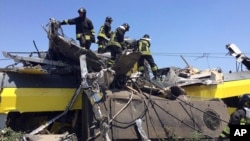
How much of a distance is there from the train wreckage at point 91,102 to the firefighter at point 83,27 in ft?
3.21

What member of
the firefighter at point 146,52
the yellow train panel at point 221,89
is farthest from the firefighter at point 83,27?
the yellow train panel at point 221,89

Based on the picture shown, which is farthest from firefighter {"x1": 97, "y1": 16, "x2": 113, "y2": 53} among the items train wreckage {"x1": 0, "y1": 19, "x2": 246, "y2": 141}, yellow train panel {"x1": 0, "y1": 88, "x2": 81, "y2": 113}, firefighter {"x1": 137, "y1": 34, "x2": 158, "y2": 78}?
yellow train panel {"x1": 0, "y1": 88, "x2": 81, "y2": 113}

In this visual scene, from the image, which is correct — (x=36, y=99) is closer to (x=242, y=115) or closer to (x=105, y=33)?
(x=105, y=33)

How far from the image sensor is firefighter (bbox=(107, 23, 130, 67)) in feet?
30.9

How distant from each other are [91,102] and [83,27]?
3.13m

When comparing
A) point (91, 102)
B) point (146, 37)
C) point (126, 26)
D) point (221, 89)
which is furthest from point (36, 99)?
point (221, 89)

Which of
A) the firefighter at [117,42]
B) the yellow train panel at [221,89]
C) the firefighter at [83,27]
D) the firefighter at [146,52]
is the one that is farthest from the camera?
the firefighter at [146,52]

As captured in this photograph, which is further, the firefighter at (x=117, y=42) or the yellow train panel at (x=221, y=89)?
the yellow train panel at (x=221, y=89)

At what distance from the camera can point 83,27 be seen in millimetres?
9922

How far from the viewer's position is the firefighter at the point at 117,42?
30.9ft

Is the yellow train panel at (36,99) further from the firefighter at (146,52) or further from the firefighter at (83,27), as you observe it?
the firefighter at (146,52)

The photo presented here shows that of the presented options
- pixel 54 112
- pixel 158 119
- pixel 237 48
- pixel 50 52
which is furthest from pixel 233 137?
pixel 237 48

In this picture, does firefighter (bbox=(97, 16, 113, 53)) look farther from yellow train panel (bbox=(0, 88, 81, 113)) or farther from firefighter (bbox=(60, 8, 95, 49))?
yellow train panel (bbox=(0, 88, 81, 113))

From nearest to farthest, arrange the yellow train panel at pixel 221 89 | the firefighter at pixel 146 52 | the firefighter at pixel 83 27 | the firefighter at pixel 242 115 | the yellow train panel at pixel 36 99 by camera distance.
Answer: the firefighter at pixel 242 115
the yellow train panel at pixel 36 99
the firefighter at pixel 83 27
the yellow train panel at pixel 221 89
the firefighter at pixel 146 52
